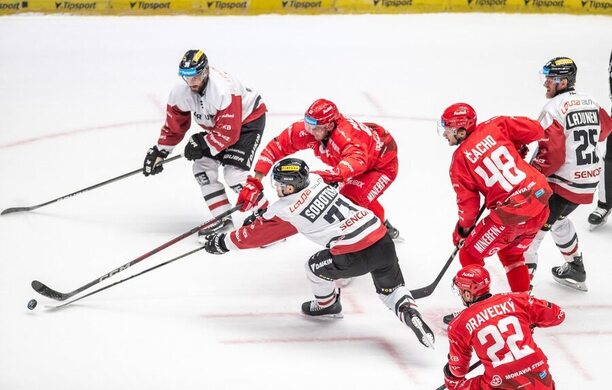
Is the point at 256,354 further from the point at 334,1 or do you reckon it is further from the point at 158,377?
the point at 334,1

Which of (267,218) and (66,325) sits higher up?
(267,218)

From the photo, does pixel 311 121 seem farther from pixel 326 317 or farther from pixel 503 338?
pixel 503 338

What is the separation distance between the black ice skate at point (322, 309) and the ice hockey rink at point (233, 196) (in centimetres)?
6

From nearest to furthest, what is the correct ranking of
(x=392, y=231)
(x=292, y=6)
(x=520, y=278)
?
1. (x=520, y=278)
2. (x=392, y=231)
3. (x=292, y=6)

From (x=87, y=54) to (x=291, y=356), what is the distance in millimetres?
4599

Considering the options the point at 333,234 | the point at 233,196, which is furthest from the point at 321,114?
the point at 233,196

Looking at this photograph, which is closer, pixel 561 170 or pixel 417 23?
pixel 561 170

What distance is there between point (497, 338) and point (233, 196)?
3045mm

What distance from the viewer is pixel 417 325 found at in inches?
205

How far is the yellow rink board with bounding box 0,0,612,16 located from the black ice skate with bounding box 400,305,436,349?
16.7 feet

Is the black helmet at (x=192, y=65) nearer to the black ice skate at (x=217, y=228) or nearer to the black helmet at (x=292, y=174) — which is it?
the black ice skate at (x=217, y=228)

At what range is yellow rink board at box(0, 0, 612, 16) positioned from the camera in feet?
→ 31.1

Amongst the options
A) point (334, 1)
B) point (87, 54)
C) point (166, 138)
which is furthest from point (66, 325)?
point (334, 1)

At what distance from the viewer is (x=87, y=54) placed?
903 cm
